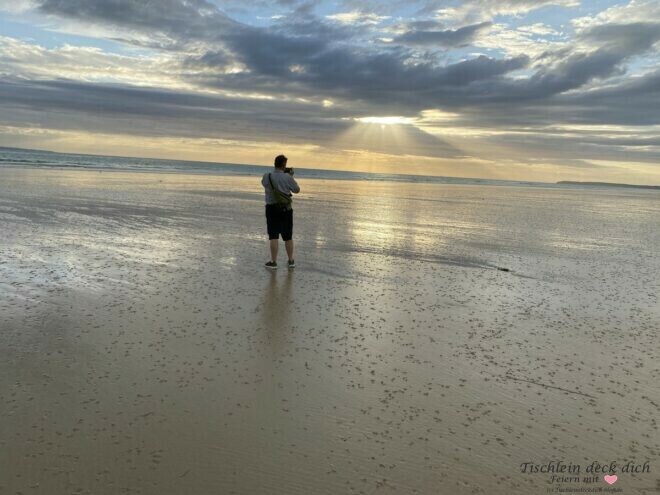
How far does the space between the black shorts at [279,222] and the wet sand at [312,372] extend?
733 millimetres

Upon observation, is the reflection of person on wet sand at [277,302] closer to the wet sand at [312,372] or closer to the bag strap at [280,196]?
the wet sand at [312,372]

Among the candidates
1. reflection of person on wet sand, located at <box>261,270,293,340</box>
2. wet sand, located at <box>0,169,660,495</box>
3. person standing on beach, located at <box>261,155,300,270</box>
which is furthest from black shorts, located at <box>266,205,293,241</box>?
reflection of person on wet sand, located at <box>261,270,293,340</box>

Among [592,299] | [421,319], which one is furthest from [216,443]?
[592,299]

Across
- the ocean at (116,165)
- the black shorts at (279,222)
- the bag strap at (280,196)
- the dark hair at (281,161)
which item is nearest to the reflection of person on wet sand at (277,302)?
the black shorts at (279,222)

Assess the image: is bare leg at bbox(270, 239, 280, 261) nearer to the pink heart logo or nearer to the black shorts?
the black shorts

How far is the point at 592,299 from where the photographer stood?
7.59 meters

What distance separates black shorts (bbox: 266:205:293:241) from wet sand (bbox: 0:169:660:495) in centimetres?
73

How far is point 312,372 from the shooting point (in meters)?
4.58

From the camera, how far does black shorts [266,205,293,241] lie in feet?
30.1

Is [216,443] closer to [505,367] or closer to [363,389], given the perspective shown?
[363,389]

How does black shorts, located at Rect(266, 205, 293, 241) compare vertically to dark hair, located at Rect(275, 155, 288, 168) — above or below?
below

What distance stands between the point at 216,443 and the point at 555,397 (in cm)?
280

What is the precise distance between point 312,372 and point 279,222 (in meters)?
4.95

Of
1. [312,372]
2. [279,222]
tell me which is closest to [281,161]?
[279,222]
